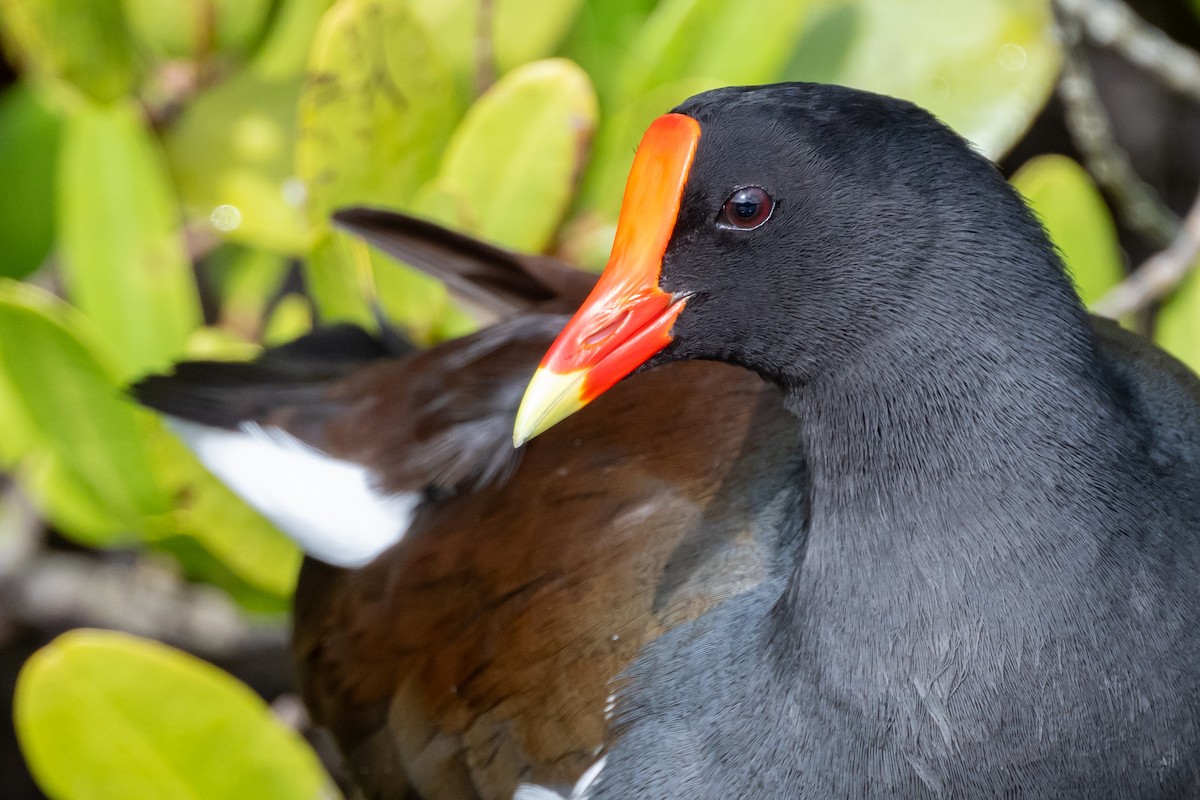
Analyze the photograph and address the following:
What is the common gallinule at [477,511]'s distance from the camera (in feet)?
3.66

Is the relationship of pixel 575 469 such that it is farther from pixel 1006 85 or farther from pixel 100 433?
pixel 1006 85

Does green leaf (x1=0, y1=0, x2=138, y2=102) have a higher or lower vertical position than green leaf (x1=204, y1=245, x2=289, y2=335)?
higher

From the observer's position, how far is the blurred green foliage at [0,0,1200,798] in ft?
5.09

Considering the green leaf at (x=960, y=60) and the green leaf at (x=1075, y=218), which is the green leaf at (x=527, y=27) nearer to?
the green leaf at (x=960, y=60)

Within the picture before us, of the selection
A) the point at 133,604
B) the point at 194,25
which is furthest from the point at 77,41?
the point at 133,604

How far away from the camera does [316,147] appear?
1554 mm

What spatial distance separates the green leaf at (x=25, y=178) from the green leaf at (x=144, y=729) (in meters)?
0.72

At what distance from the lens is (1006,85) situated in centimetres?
162

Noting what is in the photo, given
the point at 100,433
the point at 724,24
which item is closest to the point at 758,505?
the point at 724,24

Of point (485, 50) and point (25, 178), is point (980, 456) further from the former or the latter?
point (25, 178)

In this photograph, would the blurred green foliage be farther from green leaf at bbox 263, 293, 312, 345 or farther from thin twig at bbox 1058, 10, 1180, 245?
thin twig at bbox 1058, 10, 1180, 245

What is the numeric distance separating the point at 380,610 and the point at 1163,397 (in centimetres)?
80

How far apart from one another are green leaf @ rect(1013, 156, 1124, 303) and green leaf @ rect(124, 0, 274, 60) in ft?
3.38

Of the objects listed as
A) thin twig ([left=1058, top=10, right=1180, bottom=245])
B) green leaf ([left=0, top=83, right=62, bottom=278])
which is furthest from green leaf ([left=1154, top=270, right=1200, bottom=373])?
green leaf ([left=0, top=83, right=62, bottom=278])
